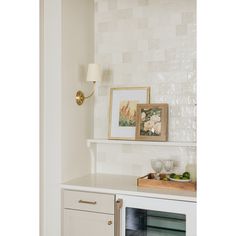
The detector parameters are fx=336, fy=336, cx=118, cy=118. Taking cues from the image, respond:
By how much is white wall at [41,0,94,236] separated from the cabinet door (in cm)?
8

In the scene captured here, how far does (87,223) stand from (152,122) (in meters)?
0.86

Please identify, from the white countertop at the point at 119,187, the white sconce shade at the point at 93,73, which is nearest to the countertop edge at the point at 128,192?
the white countertop at the point at 119,187

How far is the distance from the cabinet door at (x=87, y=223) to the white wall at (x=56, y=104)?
3.1 inches

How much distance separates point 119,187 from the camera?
2258 mm

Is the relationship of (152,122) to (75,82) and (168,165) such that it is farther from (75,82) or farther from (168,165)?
(75,82)

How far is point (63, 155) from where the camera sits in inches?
95.7

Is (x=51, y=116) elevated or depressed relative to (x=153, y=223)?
elevated

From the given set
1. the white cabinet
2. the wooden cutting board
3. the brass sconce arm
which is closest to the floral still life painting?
the wooden cutting board

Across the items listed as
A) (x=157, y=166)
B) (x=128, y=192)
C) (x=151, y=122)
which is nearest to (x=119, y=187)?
(x=128, y=192)

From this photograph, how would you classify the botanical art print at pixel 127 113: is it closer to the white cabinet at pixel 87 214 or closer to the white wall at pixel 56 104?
the white wall at pixel 56 104
